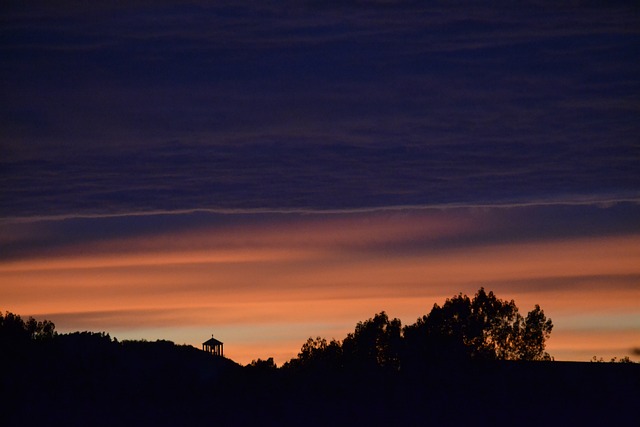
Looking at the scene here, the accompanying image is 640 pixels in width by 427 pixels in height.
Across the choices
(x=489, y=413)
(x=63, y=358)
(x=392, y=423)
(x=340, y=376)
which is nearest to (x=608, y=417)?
(x=489, y=413)

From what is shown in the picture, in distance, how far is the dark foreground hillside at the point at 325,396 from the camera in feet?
162

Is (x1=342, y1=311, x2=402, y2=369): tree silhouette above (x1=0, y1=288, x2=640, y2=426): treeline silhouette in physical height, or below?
above

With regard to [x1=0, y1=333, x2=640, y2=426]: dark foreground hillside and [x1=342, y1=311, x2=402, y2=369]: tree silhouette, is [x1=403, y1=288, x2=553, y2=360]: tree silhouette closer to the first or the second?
[x1=342, y1=311, x2=402, y2=369]: tree silhouette

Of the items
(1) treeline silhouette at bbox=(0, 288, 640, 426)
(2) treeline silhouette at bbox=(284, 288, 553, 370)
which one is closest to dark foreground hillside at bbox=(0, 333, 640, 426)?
Answer: (1) treeline silhouette at bbox=(0, 288, 640, 426)

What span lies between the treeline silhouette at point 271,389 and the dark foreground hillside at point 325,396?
0.19ft

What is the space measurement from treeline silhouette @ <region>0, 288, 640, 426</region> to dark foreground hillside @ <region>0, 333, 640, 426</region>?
0.06 m

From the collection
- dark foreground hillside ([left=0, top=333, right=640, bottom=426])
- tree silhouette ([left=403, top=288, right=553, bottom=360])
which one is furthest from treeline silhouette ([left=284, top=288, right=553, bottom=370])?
dark foreground hillside ([left=0, top=333, right=640, bottom=426])

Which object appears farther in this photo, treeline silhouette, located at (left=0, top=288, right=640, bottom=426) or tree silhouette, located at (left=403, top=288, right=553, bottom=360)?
tree silhouette, located at (left=403, top=288, right=553, bottom=360)

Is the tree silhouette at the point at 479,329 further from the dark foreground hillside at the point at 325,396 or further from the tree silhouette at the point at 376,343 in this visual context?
the dark foreground hillside at the point at 325,396

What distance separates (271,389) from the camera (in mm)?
57000

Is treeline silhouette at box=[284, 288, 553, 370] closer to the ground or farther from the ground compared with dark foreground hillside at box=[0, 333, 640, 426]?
farther from the ground

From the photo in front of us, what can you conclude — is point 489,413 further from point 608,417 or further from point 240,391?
point 240,391

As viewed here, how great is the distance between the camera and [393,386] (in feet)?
177

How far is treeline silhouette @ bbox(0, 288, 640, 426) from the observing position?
49750 millimetres
